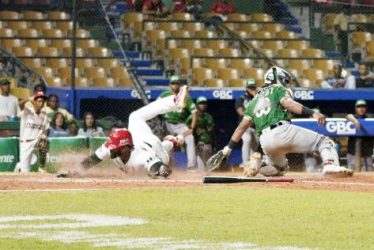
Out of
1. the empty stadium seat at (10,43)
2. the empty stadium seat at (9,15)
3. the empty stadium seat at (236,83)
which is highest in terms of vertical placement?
the empty stadium seat at (9,15)

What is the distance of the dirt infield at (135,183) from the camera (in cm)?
1406

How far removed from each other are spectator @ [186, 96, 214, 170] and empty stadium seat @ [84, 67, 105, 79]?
2161mm

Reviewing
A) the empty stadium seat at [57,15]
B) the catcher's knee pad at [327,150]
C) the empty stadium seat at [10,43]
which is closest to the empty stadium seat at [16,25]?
the empty stadium seat at [57,15]

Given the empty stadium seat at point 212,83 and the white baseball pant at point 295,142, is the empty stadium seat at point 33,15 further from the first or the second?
the white baseball pant at point 295,142

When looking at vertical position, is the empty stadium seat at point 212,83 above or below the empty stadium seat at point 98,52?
below

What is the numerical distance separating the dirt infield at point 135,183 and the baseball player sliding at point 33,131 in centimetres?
295

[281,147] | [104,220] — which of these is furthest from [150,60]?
[104,220]

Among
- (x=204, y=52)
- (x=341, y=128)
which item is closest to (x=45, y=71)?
(x=204, y=52)

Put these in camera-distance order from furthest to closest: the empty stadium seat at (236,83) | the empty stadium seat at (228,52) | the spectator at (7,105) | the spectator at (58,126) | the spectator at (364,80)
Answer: the empty stadium seat at (228,52) < the empty stadium seat at (236,83) < the spectator at (364,80) < the spectator at (58,126) < the spectator at (7,105)

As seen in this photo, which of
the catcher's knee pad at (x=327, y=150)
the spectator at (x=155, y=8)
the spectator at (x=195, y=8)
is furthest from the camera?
the spectator at (x=195, y=8)

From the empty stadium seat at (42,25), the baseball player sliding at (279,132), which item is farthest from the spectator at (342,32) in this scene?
the baseball player sliding at (279,132)

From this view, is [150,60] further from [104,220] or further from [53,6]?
[104,220]

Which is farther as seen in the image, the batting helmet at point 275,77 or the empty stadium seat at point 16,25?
the empty stadium seat at point 16,25

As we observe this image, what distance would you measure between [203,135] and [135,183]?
7.57m
